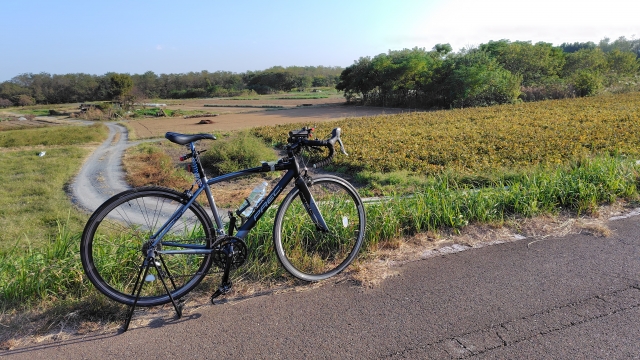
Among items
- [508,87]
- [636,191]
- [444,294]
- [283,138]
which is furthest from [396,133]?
[508,87]

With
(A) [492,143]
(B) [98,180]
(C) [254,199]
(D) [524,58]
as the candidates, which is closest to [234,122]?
(B) [98,180]

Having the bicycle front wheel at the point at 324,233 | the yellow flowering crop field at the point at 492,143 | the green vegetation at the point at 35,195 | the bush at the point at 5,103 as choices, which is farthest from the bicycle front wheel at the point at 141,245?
the bush at the point at 5,103

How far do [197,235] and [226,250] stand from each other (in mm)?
578

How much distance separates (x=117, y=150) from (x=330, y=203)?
17.5 metres

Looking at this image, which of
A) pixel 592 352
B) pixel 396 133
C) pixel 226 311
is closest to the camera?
pixel 592 352

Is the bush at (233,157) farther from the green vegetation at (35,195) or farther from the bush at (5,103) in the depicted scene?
the bush at (5,103)

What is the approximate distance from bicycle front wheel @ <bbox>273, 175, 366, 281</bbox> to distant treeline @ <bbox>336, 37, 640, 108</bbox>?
26875 millimetres

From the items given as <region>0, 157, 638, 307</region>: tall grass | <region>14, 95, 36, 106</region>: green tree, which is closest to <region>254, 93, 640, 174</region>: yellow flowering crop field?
<region>0, 157, 638, 307</region>: tall grass

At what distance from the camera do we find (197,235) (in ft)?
10.9

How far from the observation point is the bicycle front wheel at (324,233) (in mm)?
3195

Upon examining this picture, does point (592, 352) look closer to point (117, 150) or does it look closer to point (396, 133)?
point (396, 133)

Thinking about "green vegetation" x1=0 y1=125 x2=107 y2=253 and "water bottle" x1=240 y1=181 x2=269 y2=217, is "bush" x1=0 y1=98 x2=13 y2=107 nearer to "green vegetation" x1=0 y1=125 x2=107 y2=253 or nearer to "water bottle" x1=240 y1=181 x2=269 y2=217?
"green vegetation" x1=0 y1=125 x2=107 y2=253

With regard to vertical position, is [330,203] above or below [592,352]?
above

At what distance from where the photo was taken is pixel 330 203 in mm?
3895
